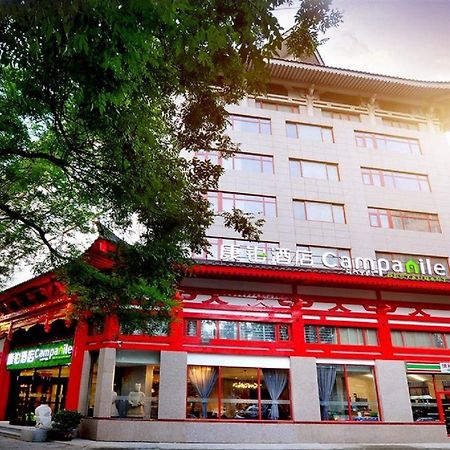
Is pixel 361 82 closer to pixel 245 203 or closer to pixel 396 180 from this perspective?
pixel 396 180

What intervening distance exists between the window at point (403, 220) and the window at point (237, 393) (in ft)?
36.8

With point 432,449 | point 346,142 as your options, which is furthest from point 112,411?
point 346,142

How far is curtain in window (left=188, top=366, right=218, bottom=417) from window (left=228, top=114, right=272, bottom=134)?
1337 cm

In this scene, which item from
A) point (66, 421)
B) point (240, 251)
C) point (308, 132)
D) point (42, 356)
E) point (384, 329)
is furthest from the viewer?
point (308, 132)

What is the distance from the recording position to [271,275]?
14836mm

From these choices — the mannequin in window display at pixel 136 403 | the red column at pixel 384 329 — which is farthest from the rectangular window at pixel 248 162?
the mannequin in window display at pixel 136 403

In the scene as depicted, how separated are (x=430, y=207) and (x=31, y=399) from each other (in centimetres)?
2162

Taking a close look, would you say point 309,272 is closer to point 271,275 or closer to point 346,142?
point 271,275

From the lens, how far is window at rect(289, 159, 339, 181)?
22.7m

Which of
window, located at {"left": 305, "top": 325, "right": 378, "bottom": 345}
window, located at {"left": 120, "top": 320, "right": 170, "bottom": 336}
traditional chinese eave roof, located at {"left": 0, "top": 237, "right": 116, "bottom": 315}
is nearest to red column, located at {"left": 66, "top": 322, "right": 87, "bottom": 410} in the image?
traditional chinese eave roof, located at {"left": 0, "top": 237, "right": 116, "bottom": 315}

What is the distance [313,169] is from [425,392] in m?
12.1

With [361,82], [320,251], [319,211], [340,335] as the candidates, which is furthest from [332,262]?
[361,82]

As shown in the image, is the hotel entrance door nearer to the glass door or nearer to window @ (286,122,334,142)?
the glass door

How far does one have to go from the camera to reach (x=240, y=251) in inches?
738
